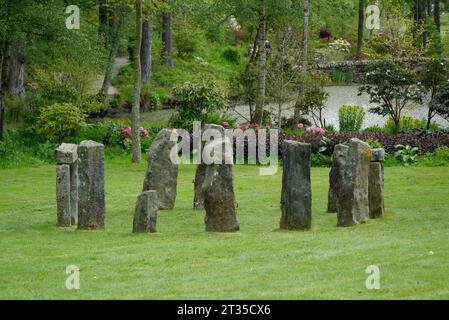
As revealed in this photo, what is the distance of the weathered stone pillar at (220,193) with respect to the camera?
18203mm

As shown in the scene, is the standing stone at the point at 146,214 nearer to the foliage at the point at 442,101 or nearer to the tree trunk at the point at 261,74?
the tree trunk at the point at 261,74

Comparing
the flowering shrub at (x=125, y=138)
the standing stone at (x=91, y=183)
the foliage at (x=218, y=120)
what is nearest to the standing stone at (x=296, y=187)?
the standing stone at (x=91, y=183)

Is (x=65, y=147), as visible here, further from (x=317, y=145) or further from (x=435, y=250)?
(x=317, y=145)

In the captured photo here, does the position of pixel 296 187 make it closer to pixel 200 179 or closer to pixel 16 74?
pixel 200 179

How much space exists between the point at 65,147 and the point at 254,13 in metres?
18.5

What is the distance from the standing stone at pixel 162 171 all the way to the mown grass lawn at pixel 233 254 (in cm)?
48

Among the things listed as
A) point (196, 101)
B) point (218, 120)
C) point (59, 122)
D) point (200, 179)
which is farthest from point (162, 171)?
point (218, 120)

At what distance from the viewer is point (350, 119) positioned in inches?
1478

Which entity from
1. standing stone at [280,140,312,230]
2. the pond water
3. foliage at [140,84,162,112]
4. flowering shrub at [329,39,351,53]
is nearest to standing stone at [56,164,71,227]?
standing stone at [280,140,312,230]

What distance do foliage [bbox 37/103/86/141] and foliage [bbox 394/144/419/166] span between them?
1087 centimetres

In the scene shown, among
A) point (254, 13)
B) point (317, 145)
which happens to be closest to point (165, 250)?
point (317, 145)

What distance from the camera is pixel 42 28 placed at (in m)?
32.4

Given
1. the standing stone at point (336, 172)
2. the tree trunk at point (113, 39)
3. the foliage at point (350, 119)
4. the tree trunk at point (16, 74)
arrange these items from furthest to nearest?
1. the tree trunk at point (113, 39)
2. the tree trunk at point (16, 74)
3. the foliage at point (350, 119)
4. the standing stone at point (336, 172)

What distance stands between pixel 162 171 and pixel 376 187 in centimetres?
489
